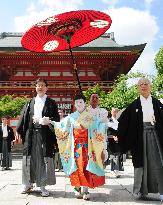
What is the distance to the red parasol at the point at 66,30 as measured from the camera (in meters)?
5.75

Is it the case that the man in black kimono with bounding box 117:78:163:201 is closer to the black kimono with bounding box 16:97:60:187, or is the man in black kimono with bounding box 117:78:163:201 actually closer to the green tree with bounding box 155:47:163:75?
the black kimono with bounding box 16:97:60:187

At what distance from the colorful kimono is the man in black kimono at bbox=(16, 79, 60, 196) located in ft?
0.74

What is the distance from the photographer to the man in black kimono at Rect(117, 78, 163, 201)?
16.4 feet

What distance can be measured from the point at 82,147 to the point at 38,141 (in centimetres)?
76

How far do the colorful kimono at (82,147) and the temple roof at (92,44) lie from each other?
20.1m

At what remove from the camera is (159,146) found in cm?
503

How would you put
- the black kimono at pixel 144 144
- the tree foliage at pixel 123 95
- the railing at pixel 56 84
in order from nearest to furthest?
the black kimono at pixel 144 144 < the tree foliage at pixel 123 95 < the railing at pixel 56 84

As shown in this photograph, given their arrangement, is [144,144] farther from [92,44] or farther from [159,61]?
[92,44]

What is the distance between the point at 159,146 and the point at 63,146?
1.45 metres

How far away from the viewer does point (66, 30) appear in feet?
20.4

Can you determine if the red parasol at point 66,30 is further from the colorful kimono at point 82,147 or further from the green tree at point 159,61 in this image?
the green tree at point 159,61

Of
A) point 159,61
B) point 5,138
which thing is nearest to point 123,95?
point 159,61

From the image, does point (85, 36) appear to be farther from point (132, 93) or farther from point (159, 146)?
point (132, 93)

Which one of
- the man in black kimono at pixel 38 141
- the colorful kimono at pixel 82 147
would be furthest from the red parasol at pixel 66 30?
the colorful kimono at pixel 82 147
